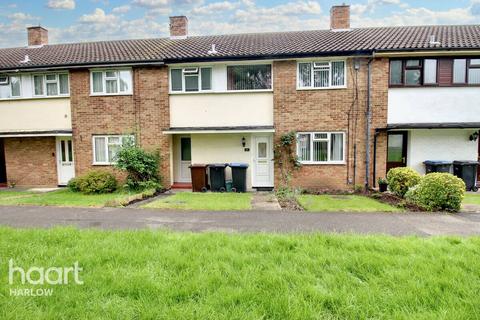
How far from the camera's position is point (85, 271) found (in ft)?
11.8

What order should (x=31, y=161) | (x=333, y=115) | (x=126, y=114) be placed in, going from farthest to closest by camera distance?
(x=31, y=161)
(x=126, y=114)
(x=333, y=115)

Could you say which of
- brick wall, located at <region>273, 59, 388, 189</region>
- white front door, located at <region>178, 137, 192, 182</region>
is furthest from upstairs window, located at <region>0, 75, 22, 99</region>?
brick wall, located at <region>273, 59, 388, 189</region>

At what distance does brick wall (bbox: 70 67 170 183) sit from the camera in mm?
12242

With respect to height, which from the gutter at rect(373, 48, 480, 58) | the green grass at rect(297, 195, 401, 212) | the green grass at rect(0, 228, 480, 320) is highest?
the gutter at rect(373, 48, 480, 58)

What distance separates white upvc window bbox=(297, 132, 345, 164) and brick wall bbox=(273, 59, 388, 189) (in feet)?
0.60

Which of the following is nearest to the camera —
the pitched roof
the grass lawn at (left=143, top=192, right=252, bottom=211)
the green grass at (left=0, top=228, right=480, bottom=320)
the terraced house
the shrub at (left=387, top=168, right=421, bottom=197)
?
the green grass at (left=0, top=228, right=480, bottom=320)

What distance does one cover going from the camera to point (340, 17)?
1509 centimetres

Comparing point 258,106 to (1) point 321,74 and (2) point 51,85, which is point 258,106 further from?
(2) point 51,85

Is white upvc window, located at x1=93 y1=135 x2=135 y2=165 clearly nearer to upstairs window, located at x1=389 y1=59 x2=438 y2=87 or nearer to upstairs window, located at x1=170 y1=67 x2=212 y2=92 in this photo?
upstairs window, located at x1=170 y1=67 x2=212 y2=92

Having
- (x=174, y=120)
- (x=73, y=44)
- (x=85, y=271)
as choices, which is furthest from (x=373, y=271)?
(x=73, y=44)

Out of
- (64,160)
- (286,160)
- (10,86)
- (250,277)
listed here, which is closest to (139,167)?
(64,160)

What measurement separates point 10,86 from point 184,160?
25.9 ft

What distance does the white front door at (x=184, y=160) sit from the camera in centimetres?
1337

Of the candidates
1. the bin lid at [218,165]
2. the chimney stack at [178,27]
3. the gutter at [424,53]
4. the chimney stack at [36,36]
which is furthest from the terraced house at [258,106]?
the chimney stack at [36,36]
